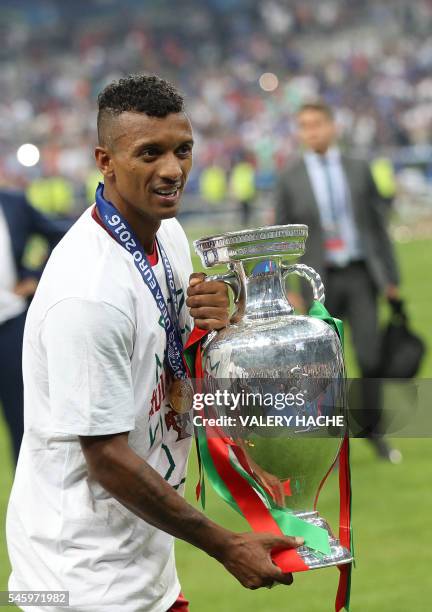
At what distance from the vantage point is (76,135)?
1271 inches

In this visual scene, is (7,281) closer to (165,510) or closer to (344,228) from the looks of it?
(344,228)

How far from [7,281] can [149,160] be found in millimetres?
3150

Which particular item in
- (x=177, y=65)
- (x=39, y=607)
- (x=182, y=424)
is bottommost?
(x=39, y=607)

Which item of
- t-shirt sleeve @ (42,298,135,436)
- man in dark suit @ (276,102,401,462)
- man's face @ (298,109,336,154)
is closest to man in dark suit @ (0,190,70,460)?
man in dark suit @ (276,102,401,462)

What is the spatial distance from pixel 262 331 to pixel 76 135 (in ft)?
99.4

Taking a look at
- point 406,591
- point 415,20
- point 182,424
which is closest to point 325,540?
point 182,424

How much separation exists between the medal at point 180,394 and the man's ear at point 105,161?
0.51 meters

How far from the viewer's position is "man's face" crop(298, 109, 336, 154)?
7.17 metres

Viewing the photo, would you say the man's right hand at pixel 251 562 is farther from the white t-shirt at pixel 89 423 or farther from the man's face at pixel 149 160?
the man's face at pixel 149 160

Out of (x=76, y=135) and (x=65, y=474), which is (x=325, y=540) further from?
(x=76, y=135)

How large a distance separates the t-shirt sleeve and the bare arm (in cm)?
5

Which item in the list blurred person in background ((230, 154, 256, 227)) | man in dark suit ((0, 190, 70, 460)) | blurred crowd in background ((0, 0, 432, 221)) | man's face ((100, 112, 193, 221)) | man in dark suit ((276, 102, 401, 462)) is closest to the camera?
man's face ((100, 112, 193, 221))
